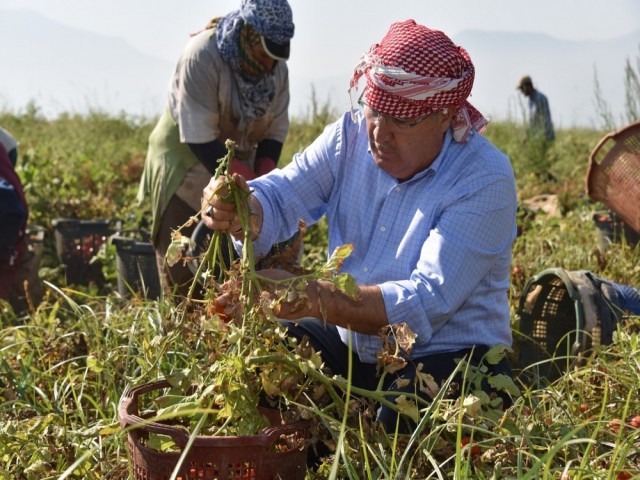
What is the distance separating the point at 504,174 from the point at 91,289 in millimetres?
3183

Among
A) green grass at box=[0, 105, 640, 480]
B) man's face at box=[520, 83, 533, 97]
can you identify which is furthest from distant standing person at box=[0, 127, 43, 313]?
man's face at box=[520, 83, 533, 97]

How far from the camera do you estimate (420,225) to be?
8.34 feet

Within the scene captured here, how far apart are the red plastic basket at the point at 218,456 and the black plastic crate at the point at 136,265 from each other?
9.31 ft

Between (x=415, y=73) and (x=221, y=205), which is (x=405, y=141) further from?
(x=221, y=205)

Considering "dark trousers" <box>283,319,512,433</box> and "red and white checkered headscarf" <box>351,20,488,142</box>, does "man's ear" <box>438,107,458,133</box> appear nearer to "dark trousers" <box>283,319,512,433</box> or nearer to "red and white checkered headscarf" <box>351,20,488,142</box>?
"red and white checkered headscarf" <box>351,20,488,142</box>

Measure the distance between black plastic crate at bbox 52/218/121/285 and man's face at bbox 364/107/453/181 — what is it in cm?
326

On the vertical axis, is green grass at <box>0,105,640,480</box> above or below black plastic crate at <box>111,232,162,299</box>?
above

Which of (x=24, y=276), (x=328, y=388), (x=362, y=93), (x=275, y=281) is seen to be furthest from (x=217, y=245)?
(x=24, y=276)

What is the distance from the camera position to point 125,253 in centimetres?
478

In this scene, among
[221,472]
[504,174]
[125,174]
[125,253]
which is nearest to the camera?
[221,472]

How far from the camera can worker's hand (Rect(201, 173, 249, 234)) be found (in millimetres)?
2148

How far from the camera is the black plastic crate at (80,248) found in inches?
220

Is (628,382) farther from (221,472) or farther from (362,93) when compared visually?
(221,472)

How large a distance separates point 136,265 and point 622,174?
7.81 ft
